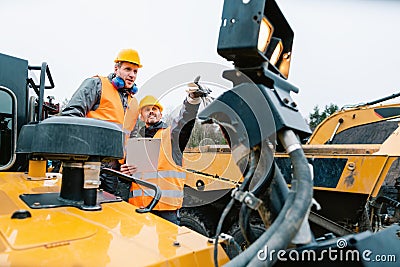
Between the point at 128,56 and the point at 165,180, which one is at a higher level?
the point at 128,56

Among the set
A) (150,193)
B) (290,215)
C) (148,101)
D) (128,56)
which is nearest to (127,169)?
(150,193)

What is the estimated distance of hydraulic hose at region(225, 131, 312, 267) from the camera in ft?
3.14

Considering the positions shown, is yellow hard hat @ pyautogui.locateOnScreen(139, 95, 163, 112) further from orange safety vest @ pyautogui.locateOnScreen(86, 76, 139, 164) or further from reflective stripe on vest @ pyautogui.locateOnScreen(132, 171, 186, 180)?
reflective stripe on vest @ pyautogui.locateOnScreen(132, 171, 186, 180)

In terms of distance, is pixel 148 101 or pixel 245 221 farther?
pixel 148 101

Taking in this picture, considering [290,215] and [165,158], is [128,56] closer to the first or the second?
[165,158]

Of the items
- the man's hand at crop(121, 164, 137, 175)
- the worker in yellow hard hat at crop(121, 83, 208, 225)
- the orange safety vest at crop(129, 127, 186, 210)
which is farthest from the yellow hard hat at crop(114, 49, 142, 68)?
the man's hand at crop(121, 164, 137, 175)

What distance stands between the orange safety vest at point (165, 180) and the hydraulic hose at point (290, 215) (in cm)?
261

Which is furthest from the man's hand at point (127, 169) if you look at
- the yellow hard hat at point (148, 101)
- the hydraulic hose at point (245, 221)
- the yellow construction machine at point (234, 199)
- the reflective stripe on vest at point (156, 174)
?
the hydraulic hose at point (245, 221)

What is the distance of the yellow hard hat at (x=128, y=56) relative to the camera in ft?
11.7

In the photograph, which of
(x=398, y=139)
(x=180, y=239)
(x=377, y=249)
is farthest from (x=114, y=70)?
(x=398, y=139)

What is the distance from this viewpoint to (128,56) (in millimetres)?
3586

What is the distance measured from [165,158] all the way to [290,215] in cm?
278

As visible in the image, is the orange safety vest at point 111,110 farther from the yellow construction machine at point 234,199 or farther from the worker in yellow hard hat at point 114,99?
the yellow construction machine at point 234,199

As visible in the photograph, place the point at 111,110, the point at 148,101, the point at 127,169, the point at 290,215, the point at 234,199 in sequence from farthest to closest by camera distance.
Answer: the point at 148,101, the point at 127,169, the point at 111,110, the point at 234,199, the point at 290,215
